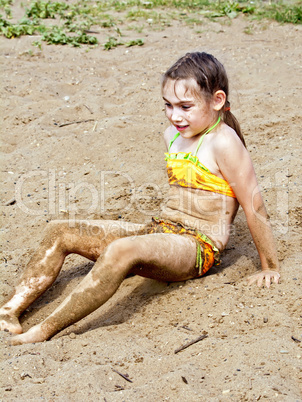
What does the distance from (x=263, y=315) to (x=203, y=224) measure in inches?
26.1

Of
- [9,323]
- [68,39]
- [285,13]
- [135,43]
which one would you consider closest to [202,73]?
[9,323]

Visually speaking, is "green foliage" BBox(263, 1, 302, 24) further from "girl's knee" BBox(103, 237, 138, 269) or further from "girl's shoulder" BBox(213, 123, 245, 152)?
"girl's knee" BBox(103, 237, 138, 269)

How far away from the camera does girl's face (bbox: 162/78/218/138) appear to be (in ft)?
9.46

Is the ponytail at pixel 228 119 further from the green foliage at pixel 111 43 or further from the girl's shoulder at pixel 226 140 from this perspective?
the green foliage at pixel 111 43

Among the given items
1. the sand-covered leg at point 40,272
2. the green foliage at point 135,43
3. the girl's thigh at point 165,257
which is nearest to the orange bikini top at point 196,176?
the girl's thigh at point 165,257

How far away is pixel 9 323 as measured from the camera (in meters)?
2.88

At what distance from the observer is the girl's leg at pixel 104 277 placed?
263 centimetres

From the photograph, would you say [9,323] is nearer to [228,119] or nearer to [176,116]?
[176,116]

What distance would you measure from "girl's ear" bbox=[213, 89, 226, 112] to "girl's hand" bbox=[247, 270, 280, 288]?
938 mm

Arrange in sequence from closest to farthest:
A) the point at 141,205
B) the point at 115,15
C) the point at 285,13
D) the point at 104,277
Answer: the point at 104,277 < the point at 141,205 < the point at 285,13 < the point at 115,15

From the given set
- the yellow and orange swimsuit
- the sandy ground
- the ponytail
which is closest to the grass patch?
the sandy ground

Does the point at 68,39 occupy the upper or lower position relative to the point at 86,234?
upper

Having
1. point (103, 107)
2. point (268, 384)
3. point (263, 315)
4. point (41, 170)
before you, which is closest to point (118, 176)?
point (41, 170)

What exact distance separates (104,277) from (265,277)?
0.88 meters
